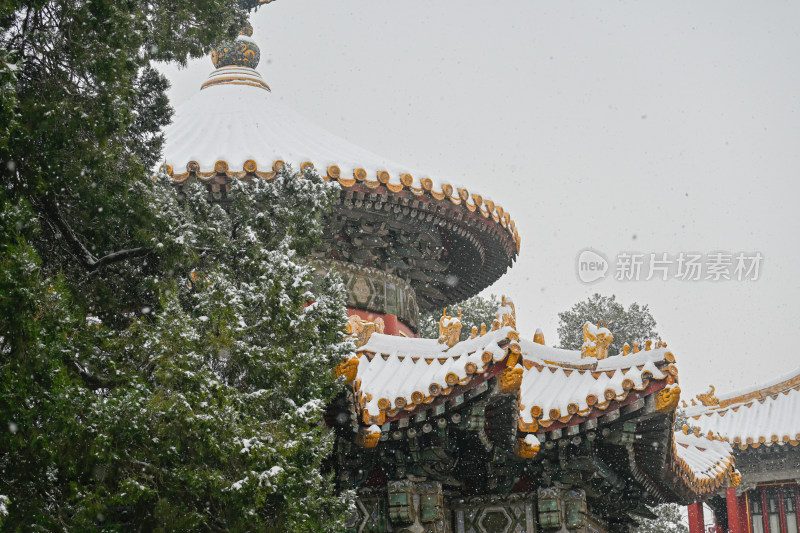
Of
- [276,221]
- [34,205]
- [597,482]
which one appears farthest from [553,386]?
[34,205]

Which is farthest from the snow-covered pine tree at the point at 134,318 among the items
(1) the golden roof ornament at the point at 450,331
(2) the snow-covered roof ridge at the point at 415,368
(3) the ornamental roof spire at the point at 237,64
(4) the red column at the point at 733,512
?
(4) the red column at the point at 733,512

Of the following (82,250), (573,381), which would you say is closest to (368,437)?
(573,381)

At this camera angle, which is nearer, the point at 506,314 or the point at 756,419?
the point at 506,314

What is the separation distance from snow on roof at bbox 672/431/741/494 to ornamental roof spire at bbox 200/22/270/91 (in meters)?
5.60

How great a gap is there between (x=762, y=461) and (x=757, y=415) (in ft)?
2.52

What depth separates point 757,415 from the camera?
57.9 feet

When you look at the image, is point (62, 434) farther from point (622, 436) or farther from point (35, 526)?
point (622, 436)

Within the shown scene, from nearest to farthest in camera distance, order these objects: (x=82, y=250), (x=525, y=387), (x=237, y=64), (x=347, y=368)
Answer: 1. (x=82, y=250)
2. (x=347, y=368)
3. (x=525, y=387)
4. (x=237, y=64)

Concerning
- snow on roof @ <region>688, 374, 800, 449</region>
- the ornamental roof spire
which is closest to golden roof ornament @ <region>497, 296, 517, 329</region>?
the ornamental roof spire

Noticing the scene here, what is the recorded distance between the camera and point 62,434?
14.6 feet

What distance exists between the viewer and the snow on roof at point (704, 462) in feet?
31.8

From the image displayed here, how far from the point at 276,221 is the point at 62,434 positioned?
7.02 ft

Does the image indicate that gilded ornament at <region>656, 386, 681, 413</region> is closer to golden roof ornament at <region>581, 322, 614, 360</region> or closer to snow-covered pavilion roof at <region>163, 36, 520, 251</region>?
golden roof ornament at <region>581, 322, 614, 360</region>

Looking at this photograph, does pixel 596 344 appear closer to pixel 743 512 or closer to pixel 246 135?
pixel 246 135
